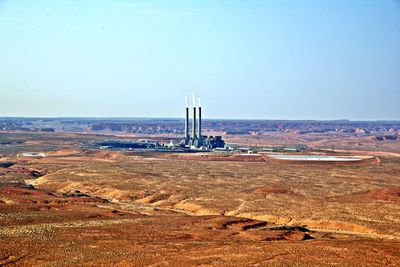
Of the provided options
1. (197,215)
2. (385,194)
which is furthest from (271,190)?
(197,215)

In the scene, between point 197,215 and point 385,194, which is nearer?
point 197,215

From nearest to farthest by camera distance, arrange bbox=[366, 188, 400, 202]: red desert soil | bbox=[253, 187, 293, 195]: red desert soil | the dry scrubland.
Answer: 1. the dry scrubland
2. bbox=[366, 188, 400, 202]: red desert soil
3. bbox=[253, 187, 293, 195]: red desert soil

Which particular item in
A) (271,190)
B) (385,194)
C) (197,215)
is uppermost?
(385,194)

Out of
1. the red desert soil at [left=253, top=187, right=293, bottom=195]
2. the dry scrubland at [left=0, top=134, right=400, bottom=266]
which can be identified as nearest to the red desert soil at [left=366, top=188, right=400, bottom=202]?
the dry scrubland at [left=0, top=134, right=400, bottom=266]

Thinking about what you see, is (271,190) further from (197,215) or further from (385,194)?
(197,215)

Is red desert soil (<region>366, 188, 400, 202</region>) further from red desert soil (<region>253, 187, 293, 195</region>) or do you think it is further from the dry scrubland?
red desert soil (<region>253, 187, 293, 195</region>)

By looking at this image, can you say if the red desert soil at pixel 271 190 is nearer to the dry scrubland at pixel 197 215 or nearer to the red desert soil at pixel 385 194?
the dry scrubland at pixel 197 215

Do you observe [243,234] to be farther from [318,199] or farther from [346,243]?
[318,199]

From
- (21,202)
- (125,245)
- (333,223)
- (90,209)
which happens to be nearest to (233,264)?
(125,245)

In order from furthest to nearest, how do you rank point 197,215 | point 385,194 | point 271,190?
point 271,190 < point 385,194 < point 197,215
